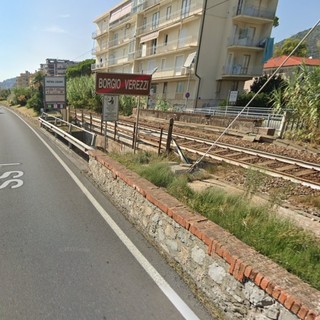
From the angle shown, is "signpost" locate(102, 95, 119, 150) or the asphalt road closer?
the asphalt road

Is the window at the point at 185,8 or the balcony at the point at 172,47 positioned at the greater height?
the window at the point at 185,8

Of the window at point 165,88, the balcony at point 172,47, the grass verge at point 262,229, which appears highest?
the balcony at point 172,47

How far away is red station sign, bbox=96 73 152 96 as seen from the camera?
25.1 ft

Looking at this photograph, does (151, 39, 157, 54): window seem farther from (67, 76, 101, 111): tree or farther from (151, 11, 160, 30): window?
(67, 76, 101, 111): tree

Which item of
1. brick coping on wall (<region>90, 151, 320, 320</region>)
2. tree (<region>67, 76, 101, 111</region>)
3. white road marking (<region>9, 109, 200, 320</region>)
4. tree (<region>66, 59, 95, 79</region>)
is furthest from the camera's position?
tree (<region>66, 59, 95, 79</region>)

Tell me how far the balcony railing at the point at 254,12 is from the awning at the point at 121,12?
21784 millimetres

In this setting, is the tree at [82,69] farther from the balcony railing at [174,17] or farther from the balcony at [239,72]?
the balcony at [239,72]

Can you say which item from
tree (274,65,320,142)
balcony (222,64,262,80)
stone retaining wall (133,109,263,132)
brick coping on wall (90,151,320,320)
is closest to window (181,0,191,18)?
balcony (222,64,262,80)

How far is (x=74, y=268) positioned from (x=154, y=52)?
38.9 meters

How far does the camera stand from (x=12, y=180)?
273 inches

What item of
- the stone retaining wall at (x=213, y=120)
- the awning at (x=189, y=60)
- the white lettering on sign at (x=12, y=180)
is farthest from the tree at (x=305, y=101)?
the awning at (x=189, y=60)

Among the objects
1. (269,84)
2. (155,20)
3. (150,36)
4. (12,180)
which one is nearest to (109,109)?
(12,180)

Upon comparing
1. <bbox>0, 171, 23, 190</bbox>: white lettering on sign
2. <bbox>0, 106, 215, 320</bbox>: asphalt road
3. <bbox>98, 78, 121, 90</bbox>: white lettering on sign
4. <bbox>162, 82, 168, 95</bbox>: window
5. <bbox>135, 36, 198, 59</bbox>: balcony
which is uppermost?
<bbox>135, 36, 198, 59</bbox>: balcony

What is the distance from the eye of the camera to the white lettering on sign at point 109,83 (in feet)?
25.0
